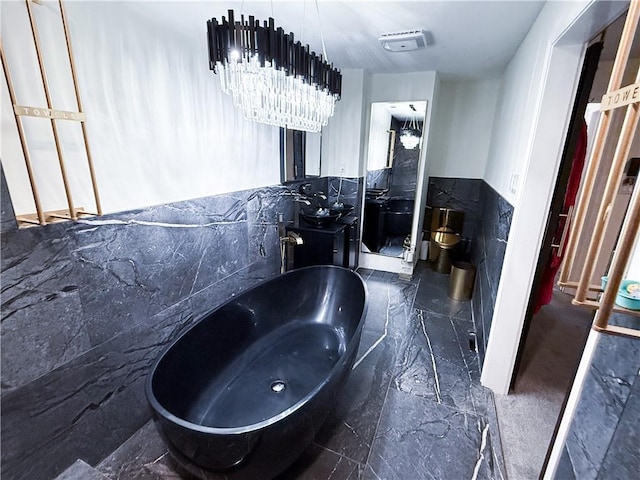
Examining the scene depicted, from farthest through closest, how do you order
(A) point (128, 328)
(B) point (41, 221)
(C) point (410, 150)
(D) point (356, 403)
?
1. (C) point (410, 150)
2. (D) point (356, 403)
3. (A) point (128, 328)
4. (B) point (41, 221)

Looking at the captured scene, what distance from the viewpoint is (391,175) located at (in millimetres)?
3801

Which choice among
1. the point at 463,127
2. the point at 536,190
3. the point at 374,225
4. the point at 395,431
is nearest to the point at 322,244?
the point at 374,225

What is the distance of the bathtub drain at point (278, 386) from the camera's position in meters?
1.84

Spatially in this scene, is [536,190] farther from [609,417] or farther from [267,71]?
[267,71]

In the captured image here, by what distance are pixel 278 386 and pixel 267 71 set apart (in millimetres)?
1795

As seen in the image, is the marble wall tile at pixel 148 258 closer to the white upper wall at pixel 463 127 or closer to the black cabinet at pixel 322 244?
the black cabinet at pixel 322 244

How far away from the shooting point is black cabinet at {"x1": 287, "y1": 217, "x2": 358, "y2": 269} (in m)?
2.95

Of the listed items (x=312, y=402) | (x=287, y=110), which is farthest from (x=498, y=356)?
(x=287, y=110)

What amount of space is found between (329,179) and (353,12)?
76.7 inches

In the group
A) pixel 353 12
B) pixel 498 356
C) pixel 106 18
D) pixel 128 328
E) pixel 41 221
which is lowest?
pixel 498 356

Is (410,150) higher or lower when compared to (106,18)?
lower

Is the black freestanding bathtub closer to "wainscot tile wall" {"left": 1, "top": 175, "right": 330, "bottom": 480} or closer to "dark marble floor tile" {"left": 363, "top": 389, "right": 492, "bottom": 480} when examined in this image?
"wainscot tile wall" {"left": 1, "top": 175, "right": 330, "bottom": 480}

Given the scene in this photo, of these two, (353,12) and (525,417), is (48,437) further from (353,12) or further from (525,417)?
(353,12)

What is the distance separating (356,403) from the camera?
1.89m
